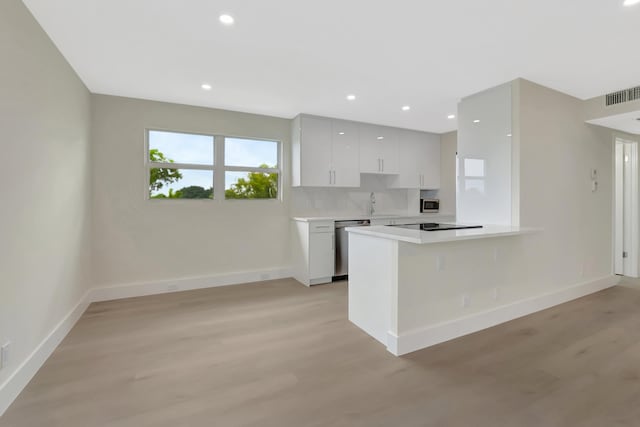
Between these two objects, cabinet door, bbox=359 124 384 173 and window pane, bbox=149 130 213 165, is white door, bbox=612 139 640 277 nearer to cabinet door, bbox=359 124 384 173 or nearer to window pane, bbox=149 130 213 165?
cabinet door, bbox=359 124 384 173

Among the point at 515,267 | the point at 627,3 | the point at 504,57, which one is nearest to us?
the point at 627,3

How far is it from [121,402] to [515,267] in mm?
3501

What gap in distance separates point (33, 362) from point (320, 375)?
1.99m

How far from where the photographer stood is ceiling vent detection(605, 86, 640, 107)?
3176 millimetres

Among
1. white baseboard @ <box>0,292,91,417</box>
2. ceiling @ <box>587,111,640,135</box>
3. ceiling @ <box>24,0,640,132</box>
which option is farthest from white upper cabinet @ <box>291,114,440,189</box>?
white baseboard @ <box>0,292,91,417</box>

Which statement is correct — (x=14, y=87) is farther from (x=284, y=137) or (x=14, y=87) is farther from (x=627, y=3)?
(x=627, y=3)

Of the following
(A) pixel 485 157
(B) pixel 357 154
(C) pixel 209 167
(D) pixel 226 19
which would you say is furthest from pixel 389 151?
(D) pixel 226 19

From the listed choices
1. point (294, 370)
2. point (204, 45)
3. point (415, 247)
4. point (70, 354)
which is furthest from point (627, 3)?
point (70, 354)

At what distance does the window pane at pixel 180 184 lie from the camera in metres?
3.85

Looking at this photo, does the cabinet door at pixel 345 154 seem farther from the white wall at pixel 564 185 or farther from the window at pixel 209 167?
the white wall at pixel 564 185

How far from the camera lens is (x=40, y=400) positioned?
1.75 metres

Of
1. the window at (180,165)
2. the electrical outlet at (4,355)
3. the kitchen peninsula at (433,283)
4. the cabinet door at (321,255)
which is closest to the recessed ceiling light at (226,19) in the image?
the kitchen peninsula at (433,283)

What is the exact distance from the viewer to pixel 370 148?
4.84m

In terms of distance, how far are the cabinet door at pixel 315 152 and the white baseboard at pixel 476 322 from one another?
2.63 metres
